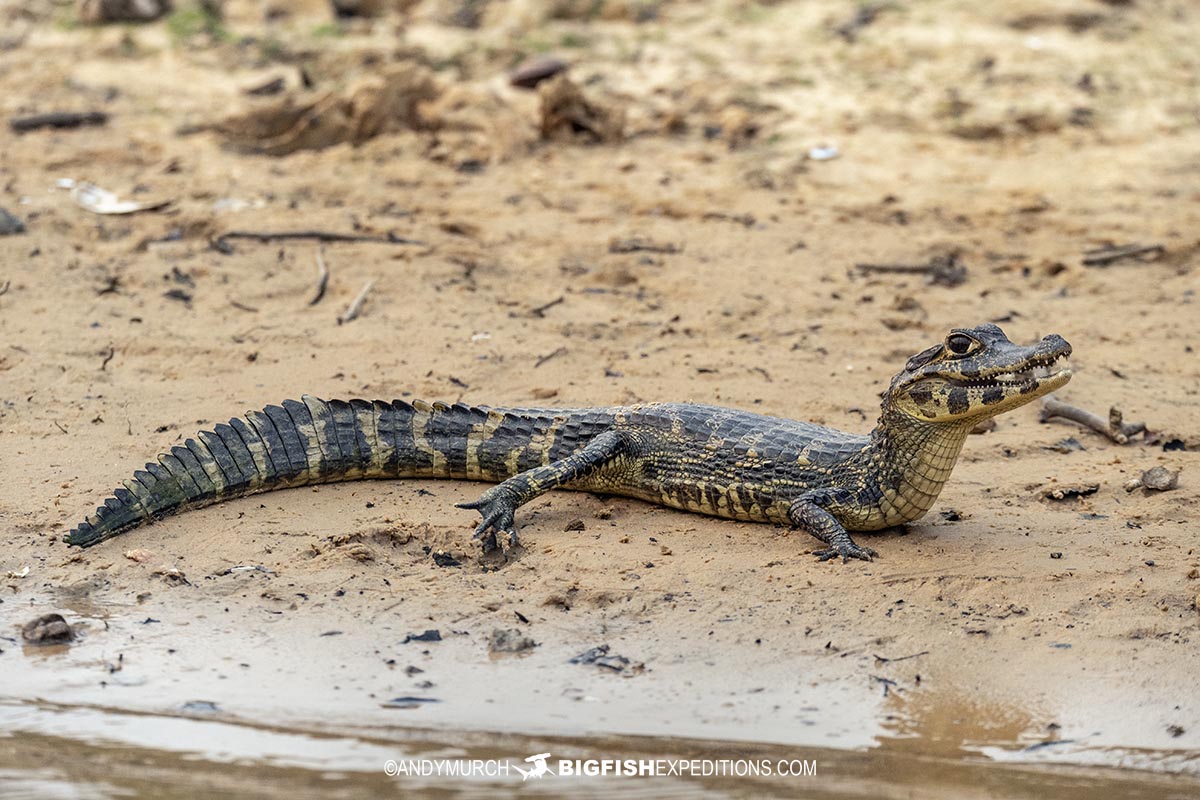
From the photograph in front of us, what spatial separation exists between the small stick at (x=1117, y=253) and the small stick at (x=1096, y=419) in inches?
78.8

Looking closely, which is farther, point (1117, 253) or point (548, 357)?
point (1117, 253)

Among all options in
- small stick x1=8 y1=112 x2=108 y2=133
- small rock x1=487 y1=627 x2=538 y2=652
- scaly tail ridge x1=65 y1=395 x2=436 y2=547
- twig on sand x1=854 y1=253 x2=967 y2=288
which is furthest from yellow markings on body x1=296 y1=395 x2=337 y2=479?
small stick x1=8 y1=112 x2=108 y2=133

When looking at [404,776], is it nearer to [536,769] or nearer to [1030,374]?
[536,769]

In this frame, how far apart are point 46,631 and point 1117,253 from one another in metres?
5.98

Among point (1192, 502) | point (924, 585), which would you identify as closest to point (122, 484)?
point (924, 585)

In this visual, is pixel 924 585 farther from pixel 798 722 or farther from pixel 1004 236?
pixel 1004 236

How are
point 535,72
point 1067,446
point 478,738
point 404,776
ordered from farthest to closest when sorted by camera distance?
1. point 535,72
2. point 1067,446
3. point 478,738
4. point 404,776

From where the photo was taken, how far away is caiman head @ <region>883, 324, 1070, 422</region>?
4531 millimetres

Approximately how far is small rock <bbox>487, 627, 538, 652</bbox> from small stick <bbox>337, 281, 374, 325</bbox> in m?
2.96

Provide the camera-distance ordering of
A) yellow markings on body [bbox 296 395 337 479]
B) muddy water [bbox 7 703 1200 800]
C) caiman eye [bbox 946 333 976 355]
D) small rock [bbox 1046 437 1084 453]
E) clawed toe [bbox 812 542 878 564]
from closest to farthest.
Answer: muddy water [bbox 7 703 1200 800], caiman eye [bbox 946 333 976 355], clawed toe [bbox 812 542 878 564], yellow markings on body [bbox 296 395 337 479], small rock [bbox 1046 437 1084 453]

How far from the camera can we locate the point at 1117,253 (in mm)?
7895

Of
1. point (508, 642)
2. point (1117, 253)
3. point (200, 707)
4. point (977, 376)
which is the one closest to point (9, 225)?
point (200, 707)

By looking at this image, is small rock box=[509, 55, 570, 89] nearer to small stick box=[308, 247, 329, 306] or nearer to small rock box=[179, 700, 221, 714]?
small stick box=[308, 247, 329, 306]

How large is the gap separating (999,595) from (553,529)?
5.06ft
